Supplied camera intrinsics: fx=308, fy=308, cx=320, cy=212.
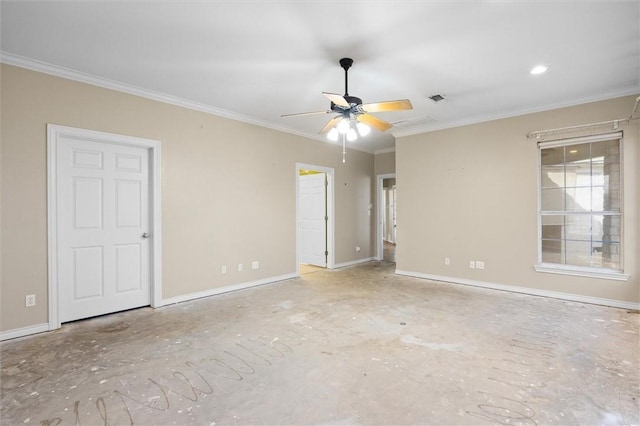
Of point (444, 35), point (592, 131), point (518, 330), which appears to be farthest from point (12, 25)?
point (592, 131)

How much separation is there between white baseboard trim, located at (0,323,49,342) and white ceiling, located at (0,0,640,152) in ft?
8.56

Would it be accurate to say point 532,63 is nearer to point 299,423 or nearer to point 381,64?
point 381,64

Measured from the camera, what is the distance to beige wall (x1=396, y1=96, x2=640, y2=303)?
3.92 metres

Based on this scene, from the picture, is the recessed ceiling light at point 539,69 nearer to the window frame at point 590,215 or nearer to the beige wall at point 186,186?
the window frame at point 590,215

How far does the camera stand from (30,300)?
310 cm

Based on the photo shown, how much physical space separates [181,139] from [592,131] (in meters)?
5.52

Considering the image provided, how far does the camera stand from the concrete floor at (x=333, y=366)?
192cm

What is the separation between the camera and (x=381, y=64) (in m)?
3.19

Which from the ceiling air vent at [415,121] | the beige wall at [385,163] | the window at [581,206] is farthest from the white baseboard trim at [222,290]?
the window at [581,206]

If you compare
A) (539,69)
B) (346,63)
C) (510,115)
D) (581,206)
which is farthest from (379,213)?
(346,63)

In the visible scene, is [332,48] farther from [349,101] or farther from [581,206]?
[581,206]

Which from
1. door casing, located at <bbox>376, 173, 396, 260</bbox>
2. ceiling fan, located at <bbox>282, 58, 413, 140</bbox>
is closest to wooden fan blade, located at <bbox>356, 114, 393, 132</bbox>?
ceiling fan, located at <bbox>282, 58, 413, 140</bbox>

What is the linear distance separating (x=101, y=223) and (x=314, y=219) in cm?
403

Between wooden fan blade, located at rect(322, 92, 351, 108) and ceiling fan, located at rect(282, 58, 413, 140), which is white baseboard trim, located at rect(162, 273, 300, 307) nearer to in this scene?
ceiling fan, located at rect(282, 58, 413, 140)
